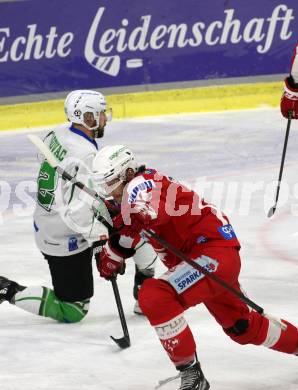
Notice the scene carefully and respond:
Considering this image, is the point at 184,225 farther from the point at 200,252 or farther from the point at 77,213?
the point at 77,213

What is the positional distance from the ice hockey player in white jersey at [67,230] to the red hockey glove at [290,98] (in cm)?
172

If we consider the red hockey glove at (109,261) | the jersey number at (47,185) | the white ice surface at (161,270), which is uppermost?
the red hockey glove at (109,261)

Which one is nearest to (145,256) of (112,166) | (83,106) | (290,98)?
(83,106)

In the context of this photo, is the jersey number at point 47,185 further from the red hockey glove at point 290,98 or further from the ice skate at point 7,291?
the red hockey glove at point 290,98

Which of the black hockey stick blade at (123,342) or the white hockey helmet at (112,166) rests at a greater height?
the white hockey helmet at (112,166)

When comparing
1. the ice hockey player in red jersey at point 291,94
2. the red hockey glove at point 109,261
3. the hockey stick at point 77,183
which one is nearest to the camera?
the red hockey glove at point 109,261

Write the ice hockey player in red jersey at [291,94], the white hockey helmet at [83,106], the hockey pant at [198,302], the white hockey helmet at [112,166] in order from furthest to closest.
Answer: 1. the ice hockey player in red jersey at [291,94]
2. the white hockey helmet at [83,106]
3. the white hockey helmet at [112,166]
4. the hockey pant at [198,302]

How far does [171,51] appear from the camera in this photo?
9.89 meters

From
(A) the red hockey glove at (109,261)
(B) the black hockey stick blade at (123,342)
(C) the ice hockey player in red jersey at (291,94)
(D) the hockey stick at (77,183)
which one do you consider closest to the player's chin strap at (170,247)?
(D) the hockey stick at (77,183)

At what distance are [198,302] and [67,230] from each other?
1203 millimetres

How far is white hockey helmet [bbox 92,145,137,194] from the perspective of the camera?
12.3 feet

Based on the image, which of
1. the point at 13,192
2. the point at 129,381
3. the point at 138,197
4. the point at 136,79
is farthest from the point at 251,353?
the point at 136,79

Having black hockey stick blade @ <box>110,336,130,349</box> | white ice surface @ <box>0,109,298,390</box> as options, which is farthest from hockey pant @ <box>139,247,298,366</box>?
black hockey stick blade @ <box>110,336,130,349</box>

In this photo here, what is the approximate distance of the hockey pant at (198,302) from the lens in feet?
11.7
